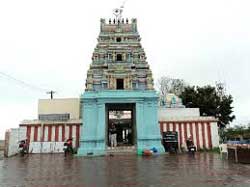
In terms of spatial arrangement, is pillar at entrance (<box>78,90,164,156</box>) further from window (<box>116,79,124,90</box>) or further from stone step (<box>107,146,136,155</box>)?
window (<box>116,79,124,90</box>)

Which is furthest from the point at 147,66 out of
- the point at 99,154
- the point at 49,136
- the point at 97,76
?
the point at 49,136

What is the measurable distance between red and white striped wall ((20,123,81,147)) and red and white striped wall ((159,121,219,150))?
7410mm

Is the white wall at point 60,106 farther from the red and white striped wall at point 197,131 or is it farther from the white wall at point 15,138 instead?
the red and white striped wall at point 197,131

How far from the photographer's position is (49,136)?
23.5 m

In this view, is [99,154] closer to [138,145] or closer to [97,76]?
[138,145]

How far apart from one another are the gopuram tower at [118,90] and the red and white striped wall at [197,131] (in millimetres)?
3288

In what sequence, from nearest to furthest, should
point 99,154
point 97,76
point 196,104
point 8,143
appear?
point 99,154 → point 8,143 → point 97,76 → point 196,104

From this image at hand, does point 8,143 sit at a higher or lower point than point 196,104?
lower

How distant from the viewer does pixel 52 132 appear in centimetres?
2364

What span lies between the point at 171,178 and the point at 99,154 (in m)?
11.9

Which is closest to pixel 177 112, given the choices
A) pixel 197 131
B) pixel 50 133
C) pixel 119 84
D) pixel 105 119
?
pixel 197 131

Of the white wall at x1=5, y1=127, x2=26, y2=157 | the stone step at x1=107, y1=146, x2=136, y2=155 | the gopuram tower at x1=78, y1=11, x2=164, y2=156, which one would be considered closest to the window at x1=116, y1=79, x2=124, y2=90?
the gopuram tower at x1=78, y1=11, x2=164, y2=156

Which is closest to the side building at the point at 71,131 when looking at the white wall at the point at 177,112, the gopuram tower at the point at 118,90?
the white wall at the point at 177,112

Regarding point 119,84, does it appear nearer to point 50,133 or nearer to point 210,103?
point 50,133
